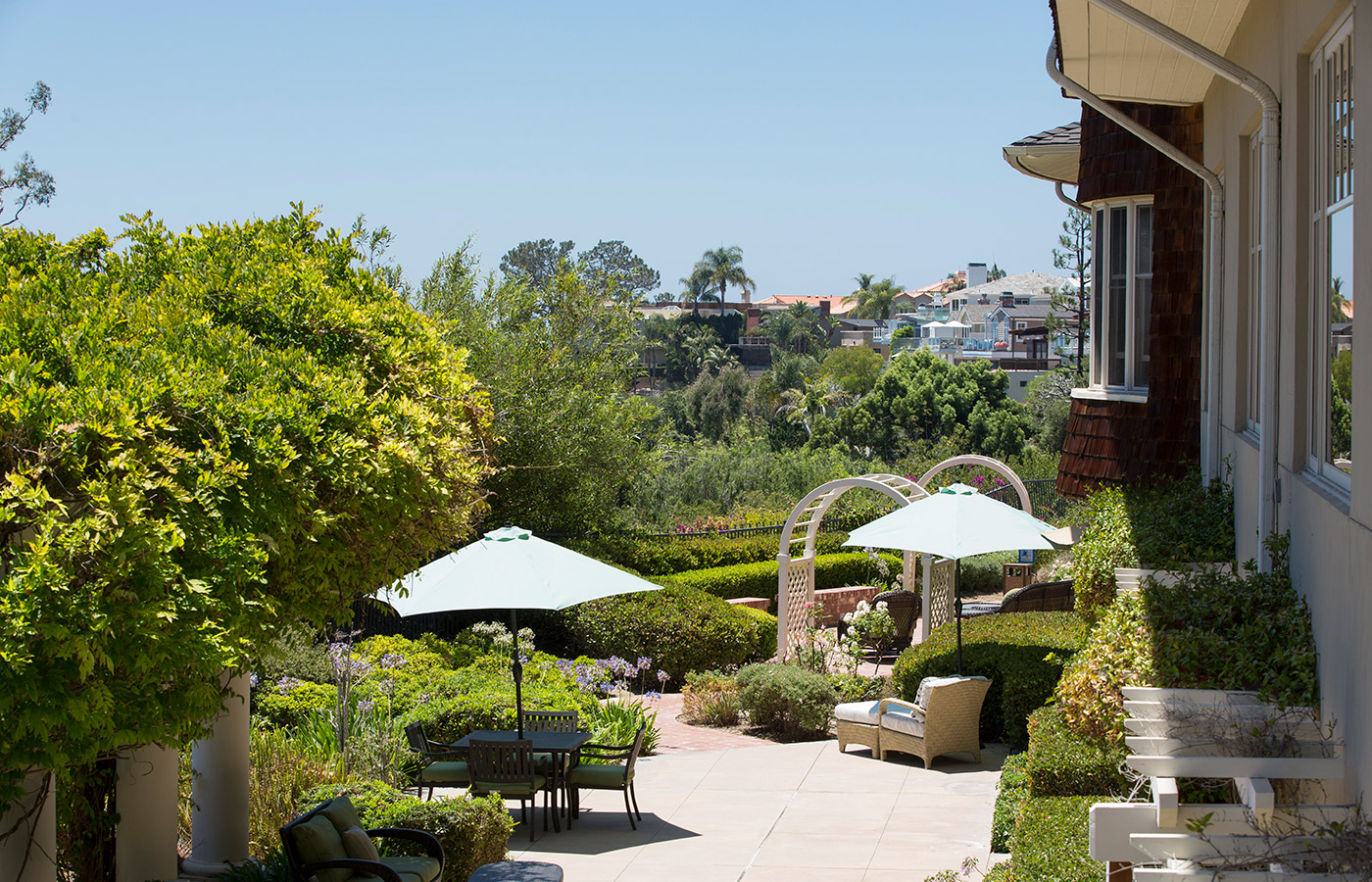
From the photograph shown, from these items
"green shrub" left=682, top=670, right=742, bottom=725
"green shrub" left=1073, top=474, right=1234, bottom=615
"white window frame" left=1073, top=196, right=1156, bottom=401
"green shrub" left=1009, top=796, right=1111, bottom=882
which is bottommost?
"green shrub" left=682, top=670, right=742, bottom=725

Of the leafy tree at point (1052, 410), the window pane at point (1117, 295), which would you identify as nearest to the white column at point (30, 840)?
the window pane at point (1117, 295)

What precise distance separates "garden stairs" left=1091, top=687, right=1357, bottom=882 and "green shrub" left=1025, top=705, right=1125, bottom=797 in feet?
4.20

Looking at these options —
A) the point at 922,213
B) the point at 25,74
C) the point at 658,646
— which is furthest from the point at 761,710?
the point at 922,213

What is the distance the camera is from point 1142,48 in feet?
24.4

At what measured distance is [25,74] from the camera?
30406 millimetres

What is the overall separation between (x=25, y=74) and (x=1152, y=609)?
33974 mm

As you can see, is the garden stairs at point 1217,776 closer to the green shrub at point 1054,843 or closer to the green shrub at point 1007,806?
the green shrub at point 1054,843

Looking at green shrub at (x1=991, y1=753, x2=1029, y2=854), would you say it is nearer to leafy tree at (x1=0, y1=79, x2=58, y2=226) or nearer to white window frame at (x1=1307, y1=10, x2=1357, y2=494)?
white window frame at (x1=1307, y1=10, x2=1357, y2=494)

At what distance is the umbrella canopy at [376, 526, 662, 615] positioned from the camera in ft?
28.2

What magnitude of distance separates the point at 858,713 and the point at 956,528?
2.17m

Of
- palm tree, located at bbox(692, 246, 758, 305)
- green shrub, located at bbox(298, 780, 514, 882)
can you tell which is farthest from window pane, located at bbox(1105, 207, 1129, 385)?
palm tree, located at bbox(692, 246, 758, 305)

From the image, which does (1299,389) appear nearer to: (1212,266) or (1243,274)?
(1243,274)

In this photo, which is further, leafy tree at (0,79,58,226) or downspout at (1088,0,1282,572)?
leafy tree at (0,79,58,226)

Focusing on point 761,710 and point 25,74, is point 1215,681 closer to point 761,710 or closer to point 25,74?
point 761,710
